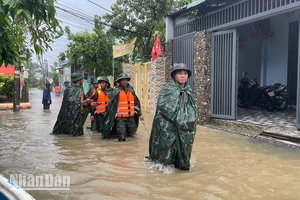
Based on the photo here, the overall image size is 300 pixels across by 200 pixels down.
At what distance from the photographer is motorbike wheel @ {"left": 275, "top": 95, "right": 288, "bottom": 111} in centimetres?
1027

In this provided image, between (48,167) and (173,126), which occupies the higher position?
(173,126)

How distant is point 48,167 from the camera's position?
5.30 meters

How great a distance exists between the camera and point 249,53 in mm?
12766

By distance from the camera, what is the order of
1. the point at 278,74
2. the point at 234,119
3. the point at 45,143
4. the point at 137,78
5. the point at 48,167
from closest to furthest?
the point at 48,167 → the point at 45,143 → the point at 234,119 → the point at 278,74 → the point at 137,78

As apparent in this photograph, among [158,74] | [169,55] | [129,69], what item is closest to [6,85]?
[129,69]

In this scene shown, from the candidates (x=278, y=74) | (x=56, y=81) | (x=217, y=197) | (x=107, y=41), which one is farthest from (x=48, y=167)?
(x=56, y=81)

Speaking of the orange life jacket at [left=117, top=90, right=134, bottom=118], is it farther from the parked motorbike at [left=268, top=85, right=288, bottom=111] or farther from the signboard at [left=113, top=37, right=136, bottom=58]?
the signboard at [left=113, top=37, right=136, bottom=58]

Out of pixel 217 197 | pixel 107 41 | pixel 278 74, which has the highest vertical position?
pixel 107 41

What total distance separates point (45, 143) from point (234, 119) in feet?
16.4

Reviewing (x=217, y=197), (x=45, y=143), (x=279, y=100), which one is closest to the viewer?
(x=217, y=197)

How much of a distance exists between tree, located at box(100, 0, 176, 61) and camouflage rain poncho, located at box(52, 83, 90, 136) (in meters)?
8.36

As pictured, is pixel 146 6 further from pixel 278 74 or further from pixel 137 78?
pixel 278 74

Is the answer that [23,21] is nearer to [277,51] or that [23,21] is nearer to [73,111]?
[73,111]

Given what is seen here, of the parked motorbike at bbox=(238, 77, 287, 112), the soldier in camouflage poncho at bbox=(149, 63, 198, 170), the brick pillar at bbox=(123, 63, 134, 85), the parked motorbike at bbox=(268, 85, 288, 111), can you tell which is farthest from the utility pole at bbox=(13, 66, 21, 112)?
the soldier in camouflage poncho at bbox=(149, 63, 198, 170)
